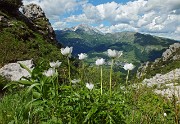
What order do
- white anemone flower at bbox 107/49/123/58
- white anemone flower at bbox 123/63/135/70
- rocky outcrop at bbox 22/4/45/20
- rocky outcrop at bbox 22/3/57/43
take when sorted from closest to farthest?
white anemone flower at bbox 107/49/123/58 → white anemone flower at bbox 123/63/135/70 → rocky outcrop at bbox 22/3/57/43 → rocky outcrop at bbox 22/4/45/20

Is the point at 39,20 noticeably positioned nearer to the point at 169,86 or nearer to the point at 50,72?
the point at 169,86

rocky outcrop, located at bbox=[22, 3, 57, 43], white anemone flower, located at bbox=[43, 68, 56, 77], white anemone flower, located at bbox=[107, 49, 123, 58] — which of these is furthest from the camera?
rocky outcrop, located at bbox=[22, 3, 57, 43]

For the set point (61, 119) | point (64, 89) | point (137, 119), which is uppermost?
point (64, 89)

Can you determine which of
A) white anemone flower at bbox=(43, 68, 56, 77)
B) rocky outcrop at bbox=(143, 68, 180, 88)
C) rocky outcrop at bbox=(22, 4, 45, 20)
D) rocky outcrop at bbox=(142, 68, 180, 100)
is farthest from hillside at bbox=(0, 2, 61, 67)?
white anemone flower at bbox=(43, 68, 56, 77)

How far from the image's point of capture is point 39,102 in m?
5.09

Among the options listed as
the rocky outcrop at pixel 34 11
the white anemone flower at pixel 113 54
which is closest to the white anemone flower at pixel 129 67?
the white anemone flower at pixel 113 54

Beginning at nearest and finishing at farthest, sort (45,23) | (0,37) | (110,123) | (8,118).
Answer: (110,123) < (8,118) < (0,37) < (45,23)

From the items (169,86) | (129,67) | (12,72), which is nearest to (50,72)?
(129,67)

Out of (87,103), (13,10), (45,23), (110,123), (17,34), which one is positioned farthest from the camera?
(45,23)

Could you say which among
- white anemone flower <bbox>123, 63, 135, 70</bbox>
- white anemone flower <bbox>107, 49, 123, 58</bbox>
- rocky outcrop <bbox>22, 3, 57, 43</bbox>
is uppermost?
rocky outcrop <bbox>22, 3, 57, 43</bbox>

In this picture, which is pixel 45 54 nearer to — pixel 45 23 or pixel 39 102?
pixel 45 23

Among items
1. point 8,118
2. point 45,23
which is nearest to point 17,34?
point 45,23

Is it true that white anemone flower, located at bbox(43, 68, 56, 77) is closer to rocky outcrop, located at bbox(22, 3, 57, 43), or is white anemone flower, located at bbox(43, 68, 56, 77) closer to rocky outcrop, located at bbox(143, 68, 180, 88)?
rocky outcrop, located at bbox(143, 68, 180, 88)

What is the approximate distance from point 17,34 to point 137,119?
974 inches
